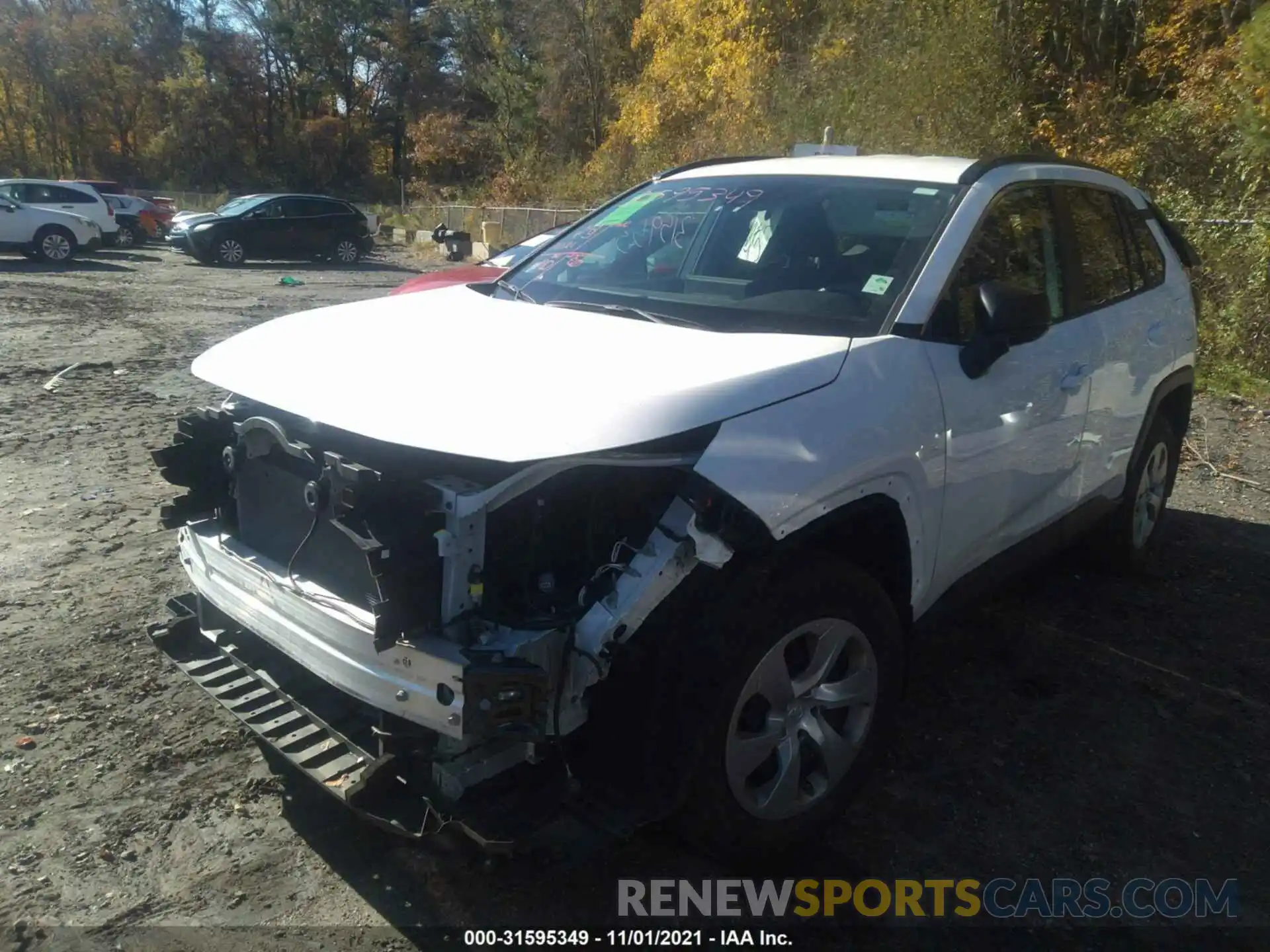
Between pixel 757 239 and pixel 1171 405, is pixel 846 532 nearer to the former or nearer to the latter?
pixel 757 239

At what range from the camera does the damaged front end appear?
2.31 metres

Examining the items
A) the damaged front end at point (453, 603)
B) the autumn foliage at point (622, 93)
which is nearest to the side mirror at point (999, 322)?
the damaged front end at point (453, 603)

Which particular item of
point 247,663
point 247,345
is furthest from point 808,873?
point 247,345

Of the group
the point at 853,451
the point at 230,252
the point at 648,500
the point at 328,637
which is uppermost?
the point at 853,451

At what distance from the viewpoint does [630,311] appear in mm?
3365

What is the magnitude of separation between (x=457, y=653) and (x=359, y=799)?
1.60 feet

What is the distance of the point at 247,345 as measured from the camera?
10.6 ft

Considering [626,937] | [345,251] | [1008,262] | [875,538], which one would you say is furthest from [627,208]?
[345,251]

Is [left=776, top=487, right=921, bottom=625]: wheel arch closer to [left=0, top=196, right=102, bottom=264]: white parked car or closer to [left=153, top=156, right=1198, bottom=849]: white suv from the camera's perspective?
[left=153, top=156, right=1198, bottom=849]: white suv

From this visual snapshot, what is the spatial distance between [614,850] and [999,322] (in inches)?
76.1

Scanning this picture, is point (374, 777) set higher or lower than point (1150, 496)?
higher

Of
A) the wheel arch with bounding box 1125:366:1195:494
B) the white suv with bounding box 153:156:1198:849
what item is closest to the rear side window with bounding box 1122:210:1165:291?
the wheel arch with bounding box 1125:366:1195:494

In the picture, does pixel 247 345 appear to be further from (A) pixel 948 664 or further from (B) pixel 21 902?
(A) pixel 948 664

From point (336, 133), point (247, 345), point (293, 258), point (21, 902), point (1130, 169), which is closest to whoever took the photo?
point (21, 902)
